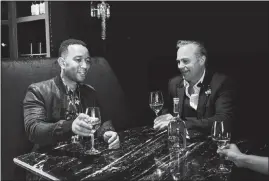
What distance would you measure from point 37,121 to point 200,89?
3.37 feet

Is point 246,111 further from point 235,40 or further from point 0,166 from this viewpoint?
point 0,166

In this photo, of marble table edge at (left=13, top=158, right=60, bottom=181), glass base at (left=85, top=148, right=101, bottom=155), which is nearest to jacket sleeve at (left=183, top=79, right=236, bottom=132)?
glass base at (left=85, top=148, right=101, bottom=155)

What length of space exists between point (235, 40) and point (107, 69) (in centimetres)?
88

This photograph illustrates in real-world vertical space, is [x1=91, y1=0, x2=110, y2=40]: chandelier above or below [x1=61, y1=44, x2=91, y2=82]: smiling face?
above

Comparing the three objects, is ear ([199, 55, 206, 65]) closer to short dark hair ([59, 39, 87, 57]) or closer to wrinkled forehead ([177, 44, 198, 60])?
wrinkled forehead ([177, 44, 198, 60])

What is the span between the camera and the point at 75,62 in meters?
1.96

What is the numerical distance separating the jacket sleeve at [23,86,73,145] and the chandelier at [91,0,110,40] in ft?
2.18

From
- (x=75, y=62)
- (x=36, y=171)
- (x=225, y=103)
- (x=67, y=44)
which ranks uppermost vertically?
(x=67, y=44)

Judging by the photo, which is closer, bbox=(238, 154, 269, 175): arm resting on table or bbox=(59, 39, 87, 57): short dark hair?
bbox=(238, 154, 269, 175): arm resting on table

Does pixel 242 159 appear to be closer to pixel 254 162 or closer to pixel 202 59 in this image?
pixel 254 162

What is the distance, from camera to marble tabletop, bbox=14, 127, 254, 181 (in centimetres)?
111

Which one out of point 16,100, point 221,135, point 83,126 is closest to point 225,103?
point 221,135

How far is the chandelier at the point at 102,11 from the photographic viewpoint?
86.4 inches

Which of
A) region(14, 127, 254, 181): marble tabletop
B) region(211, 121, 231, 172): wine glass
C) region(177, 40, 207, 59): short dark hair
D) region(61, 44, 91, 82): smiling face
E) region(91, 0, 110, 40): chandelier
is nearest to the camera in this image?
region(14, 127, 254, 181): marble tabletop
